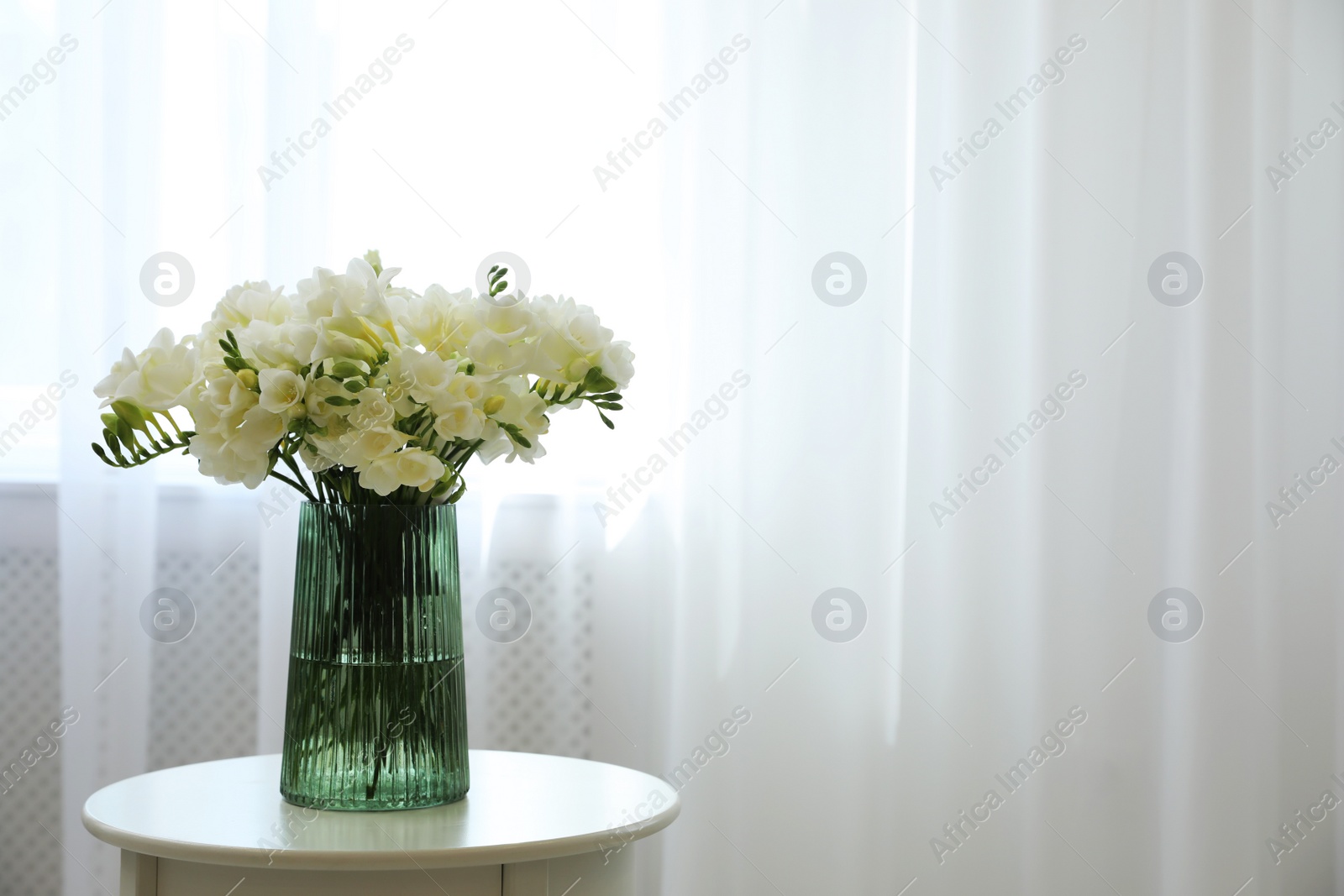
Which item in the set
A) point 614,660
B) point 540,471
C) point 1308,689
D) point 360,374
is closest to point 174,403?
point 360,374

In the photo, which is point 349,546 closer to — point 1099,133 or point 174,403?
point 174,403

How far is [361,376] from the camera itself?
91 centimetres

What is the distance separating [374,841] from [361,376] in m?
0.39

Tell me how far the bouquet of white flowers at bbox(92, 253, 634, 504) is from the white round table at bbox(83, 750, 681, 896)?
301 millimetres

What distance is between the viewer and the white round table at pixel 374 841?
0.89 m

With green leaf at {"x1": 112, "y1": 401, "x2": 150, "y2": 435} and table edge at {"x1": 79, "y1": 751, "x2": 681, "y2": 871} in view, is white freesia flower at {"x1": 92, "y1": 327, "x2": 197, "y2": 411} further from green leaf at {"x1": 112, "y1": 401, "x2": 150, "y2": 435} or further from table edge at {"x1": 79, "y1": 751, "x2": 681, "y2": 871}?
table edge at {"x1": 79, "y1": 751, "x2": 681, "y2": 871}

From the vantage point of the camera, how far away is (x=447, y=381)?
35.4 inches

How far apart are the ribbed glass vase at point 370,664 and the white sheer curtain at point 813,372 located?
0.76m

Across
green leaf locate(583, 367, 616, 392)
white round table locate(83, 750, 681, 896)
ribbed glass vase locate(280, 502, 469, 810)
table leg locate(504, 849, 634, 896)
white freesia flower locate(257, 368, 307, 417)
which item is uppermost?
green leaf locate(583, 367, 616, 392)

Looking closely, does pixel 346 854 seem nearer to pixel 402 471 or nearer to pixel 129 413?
pixel 402 471

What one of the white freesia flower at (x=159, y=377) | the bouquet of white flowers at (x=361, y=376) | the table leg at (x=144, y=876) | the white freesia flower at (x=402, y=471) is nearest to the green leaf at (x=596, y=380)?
the bouquet of white flowers at (x=361, y=376)

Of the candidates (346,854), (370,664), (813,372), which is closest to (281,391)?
(370,664)

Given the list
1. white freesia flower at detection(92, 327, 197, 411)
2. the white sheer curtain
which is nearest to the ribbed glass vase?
white freesia flower at detection(92, 327, 197, 411)

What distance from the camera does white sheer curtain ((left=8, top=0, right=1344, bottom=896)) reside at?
176 cm
